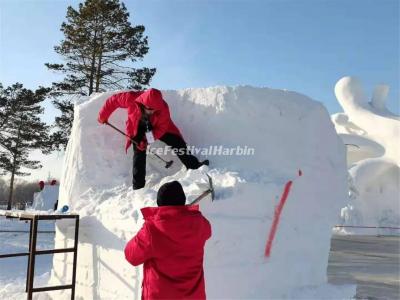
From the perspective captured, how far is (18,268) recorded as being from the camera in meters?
7.52

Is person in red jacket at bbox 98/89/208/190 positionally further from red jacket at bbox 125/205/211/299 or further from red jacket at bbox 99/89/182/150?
red jacket at bbox 125/205/211/299

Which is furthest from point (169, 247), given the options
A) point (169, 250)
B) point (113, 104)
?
point (113, 104)

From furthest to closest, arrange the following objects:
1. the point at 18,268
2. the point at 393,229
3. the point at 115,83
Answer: the point at 393,229, the point at 115,83, the point at 18,268

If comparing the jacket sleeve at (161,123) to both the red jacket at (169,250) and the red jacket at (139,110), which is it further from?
the red jacket at (169,250)

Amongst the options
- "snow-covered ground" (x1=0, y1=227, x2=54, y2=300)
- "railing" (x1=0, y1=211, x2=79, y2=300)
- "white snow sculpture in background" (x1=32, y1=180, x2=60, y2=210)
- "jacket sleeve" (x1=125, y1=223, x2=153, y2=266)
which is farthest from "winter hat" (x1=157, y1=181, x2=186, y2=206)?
"white snow sculpture in background" (x1=32, y1=180, x2=60, y2=210)

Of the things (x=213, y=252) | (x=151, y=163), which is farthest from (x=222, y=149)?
(x=213, y=252)

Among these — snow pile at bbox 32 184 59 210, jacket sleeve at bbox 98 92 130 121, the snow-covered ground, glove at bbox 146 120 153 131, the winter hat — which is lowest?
the snow-covered ground

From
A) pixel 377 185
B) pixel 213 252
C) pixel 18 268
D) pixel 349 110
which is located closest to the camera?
pixel 213 252

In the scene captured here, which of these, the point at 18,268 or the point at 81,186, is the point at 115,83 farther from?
the point at 81,186

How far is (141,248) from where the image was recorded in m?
2.41

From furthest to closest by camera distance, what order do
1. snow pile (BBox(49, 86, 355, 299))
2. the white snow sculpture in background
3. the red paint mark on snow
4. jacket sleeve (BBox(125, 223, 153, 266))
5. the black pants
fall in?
the white snow sculpture in background
the black pants
the red paint mark on snow
snow pile (BBox(49, 86, 355, 299))
jacket sleeve (BBox(125, 223, 153, 266))

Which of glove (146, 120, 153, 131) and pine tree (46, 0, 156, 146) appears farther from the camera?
pine tree (46, 0, 156, 146)

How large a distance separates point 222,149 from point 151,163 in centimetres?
97

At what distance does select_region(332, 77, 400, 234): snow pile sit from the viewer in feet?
62.8
